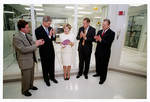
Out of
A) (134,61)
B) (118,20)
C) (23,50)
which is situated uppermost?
(118,20)

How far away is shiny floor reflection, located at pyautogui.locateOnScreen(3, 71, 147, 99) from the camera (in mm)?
1926

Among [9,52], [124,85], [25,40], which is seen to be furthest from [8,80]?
[124,85]

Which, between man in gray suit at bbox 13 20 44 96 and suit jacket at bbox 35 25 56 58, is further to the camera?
suit jacket at bbox 35 25 56 58

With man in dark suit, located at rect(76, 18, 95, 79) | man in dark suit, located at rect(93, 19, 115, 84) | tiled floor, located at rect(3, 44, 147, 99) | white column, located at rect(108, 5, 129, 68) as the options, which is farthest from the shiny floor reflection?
white column, located at rect(108, 5, 129, 68)

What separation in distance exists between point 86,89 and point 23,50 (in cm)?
174

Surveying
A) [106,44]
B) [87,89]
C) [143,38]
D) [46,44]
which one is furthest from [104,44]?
[143,38]

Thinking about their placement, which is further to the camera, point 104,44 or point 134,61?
point 134,61

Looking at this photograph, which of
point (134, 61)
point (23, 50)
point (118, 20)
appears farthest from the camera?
point (134, 61)

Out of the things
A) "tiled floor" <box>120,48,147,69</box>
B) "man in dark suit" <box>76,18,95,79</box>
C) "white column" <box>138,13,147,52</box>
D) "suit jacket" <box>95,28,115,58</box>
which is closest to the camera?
"suit jacket" <box>95,28,115,58</box>

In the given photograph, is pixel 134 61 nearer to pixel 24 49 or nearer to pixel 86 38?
pixel 86 38

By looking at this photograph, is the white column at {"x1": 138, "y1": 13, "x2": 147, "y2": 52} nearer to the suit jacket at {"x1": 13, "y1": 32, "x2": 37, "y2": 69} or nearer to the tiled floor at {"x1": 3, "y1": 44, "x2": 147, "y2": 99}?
the tiled floor at {"x1": 3, "y1": 44, "x2": 147, "y2": 99}

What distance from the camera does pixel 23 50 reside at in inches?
60.0

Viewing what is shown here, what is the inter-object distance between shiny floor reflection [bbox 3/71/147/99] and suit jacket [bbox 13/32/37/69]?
84 cm

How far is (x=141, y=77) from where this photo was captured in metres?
2.73
